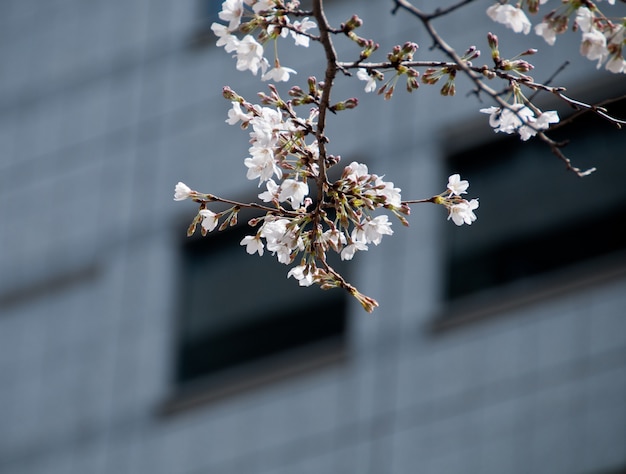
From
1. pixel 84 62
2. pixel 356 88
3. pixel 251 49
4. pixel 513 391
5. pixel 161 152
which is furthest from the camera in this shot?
pixel 84 62

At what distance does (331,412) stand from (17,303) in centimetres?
589

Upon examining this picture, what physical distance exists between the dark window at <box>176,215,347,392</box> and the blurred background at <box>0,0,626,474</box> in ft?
0.10

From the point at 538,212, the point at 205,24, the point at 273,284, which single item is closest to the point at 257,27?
the point at 538,212

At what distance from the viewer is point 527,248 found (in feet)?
55.0

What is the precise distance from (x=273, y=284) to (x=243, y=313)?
61 centimetres

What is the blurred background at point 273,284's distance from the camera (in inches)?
636

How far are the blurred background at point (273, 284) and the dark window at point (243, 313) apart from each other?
3 centimetres

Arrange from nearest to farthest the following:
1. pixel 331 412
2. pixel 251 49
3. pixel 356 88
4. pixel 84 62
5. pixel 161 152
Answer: pixel 251 49, pixel 331 412, pixel 356 88, pixel 161 152, pixel 84 62

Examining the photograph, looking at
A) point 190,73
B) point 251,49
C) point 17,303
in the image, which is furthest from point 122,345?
point 251,49

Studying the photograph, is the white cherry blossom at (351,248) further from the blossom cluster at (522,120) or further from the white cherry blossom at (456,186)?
the blossom cluster at (522,120)

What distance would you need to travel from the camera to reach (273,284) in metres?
18.3

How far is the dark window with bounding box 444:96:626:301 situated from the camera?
53.4 ft

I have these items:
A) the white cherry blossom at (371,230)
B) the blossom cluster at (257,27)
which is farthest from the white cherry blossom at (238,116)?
the white cherry blossom at (371,230)

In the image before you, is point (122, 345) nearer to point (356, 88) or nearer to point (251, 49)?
point (356, 88)
